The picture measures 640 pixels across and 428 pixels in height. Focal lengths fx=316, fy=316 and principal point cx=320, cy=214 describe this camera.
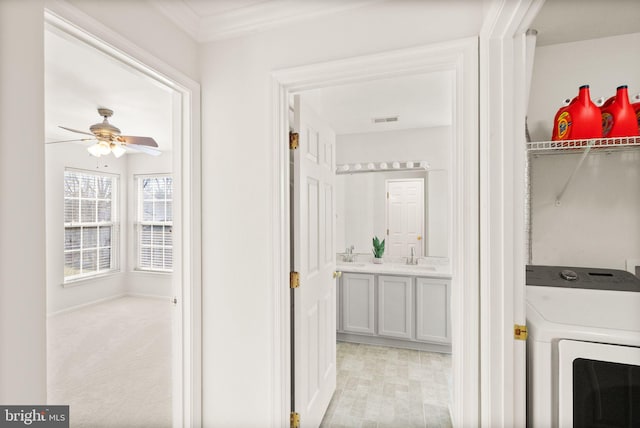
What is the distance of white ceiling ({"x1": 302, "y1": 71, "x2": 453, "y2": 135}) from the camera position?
95.0 inches

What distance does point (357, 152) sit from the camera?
381cm

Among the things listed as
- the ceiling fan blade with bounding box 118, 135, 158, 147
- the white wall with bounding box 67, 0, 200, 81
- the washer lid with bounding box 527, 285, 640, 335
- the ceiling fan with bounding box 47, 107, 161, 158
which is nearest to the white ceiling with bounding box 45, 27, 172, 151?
the white wall with bounding box 67, 0, 200, 81

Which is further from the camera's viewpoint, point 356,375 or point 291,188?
point 356,375

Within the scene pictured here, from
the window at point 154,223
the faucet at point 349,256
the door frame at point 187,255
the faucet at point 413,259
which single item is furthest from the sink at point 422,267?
the window at point 154,223

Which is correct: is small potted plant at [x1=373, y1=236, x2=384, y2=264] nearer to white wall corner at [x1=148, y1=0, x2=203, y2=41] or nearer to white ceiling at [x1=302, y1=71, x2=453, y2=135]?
white ceiling at [x1=302, y1=71, x2=453, y2=135]

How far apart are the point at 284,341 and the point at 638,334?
1.36 metres

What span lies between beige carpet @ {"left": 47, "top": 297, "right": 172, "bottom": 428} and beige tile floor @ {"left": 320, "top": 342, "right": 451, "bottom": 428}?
1.26 metres

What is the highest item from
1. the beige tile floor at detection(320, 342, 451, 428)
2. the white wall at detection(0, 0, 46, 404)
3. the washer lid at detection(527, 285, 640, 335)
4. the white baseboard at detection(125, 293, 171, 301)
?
the white wall at detection(0, 0, 46, 404)

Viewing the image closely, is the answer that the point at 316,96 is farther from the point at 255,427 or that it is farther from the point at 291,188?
the point at 255,427

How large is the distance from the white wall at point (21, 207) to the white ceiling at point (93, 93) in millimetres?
1010

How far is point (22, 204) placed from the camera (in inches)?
16.6

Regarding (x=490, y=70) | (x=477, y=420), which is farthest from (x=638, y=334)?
(x=490, y=70)

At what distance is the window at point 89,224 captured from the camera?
472 centimetres

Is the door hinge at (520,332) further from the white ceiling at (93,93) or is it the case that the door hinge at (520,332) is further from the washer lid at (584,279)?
the white ceiling at (93,93)
